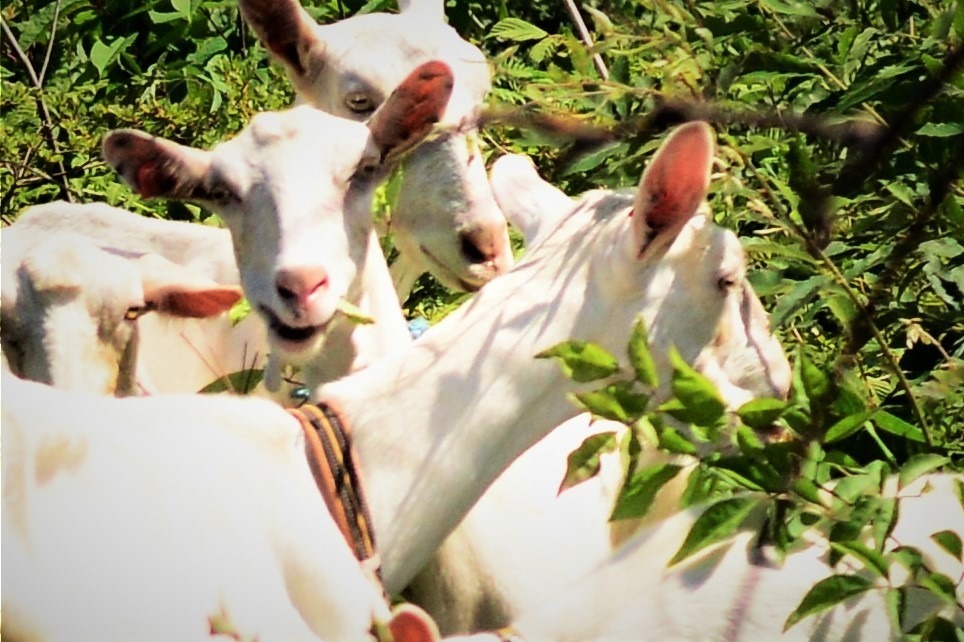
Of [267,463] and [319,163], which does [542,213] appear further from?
[267,463]

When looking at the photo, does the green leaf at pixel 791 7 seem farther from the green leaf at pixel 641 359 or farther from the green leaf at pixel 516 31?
the green leaf at pixel 641 359

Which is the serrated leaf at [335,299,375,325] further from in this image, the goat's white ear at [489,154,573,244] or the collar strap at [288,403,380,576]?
the goat's white ear at [489,154,573,244]

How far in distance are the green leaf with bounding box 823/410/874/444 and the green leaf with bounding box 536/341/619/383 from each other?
226mm

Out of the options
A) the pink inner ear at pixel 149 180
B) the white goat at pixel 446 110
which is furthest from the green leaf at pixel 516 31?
the pink inner ear at pixel 149 180

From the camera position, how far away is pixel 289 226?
193cm

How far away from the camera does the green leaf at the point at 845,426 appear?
1688 millimetres

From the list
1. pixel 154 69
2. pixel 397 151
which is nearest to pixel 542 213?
pixel 397 151

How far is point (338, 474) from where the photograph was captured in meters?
1.94

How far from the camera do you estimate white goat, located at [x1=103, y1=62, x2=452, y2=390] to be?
1.93 metres

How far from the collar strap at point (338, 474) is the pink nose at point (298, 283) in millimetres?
134

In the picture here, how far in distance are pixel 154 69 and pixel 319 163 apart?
105 cm

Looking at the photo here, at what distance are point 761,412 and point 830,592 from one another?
191 mm

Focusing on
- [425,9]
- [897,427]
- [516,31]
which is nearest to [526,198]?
[516,31]

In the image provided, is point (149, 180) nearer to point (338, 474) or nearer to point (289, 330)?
point (289, 330)
